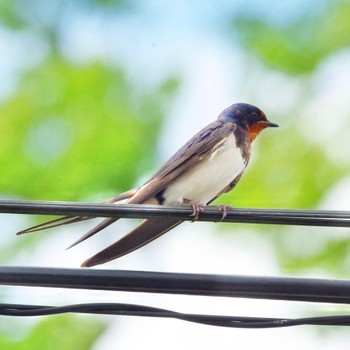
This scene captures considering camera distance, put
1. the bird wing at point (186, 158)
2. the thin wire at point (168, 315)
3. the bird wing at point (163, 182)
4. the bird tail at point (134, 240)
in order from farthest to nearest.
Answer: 1. the bird wing at point (186, 158)
2. the bird wing at point (163, 182)
3. the bird tail at point (134, 240)
4. the thin wire at point (168, 315)

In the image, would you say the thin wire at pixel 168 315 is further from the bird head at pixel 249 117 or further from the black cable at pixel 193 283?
the bird head at pixel 249 117

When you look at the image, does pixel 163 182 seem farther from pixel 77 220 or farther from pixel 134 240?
pixel 77 220

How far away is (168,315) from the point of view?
229cm

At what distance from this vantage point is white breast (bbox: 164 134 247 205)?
380cm

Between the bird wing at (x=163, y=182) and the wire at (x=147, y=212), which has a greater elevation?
the bird wing at (x=163, y=182)

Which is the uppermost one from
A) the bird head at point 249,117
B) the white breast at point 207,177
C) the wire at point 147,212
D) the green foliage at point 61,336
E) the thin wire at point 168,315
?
the bird head at point 249,117

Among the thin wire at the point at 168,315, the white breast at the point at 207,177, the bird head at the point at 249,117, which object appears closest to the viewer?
the thin wire at the point at 168,315

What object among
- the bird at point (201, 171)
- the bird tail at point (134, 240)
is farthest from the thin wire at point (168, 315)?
the bird at point (201, 171)

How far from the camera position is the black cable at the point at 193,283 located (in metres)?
2.27

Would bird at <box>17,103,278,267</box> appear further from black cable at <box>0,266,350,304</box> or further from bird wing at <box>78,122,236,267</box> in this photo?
black cable at <box>0,266,350,304</box>

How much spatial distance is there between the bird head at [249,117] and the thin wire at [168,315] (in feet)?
6.12

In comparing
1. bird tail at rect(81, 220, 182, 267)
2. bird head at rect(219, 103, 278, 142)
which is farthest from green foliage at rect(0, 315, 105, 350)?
bird head at rect(219, 103, 278, 142)

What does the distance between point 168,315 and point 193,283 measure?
3.7 inches

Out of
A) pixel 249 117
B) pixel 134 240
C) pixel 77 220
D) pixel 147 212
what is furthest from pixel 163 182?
pixel 147 212
